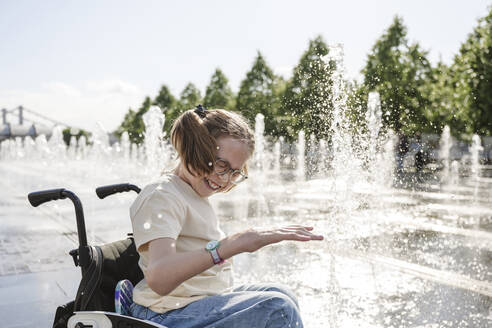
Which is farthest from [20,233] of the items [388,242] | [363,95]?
[363,95]

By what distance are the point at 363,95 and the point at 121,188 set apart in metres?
24.9

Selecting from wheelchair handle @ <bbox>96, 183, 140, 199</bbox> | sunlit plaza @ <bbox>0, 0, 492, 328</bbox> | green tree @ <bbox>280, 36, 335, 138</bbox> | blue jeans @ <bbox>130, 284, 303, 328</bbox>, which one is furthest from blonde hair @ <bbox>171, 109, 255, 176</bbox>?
green tree @ <bbox>280, 36, 335, 138</bbox>

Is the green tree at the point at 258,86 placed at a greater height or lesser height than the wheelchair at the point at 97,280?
greater

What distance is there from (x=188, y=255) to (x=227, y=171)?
1.18ft

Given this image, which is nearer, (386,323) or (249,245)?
(249,245)

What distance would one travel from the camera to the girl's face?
5.69 feet

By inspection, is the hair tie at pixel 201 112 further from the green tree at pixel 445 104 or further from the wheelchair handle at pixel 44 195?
the green tree at pixel 445 104

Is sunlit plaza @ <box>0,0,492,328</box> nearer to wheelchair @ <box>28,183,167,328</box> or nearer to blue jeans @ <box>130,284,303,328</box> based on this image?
wheelchair @ <box>28,183,167,328</box>

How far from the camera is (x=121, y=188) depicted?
2318mm

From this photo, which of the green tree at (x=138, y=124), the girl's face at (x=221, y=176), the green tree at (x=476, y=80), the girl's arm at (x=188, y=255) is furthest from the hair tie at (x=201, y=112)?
the green tree at (x=138, y=124)

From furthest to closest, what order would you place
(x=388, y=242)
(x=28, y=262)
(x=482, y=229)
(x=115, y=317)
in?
(x=482, y=229) < (x=388, y=242) < (x=28, y=262) < (x=115, y=317)

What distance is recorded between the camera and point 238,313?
155cm

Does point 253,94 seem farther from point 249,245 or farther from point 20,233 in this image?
point 249,245

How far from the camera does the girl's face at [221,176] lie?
5.69 feet
